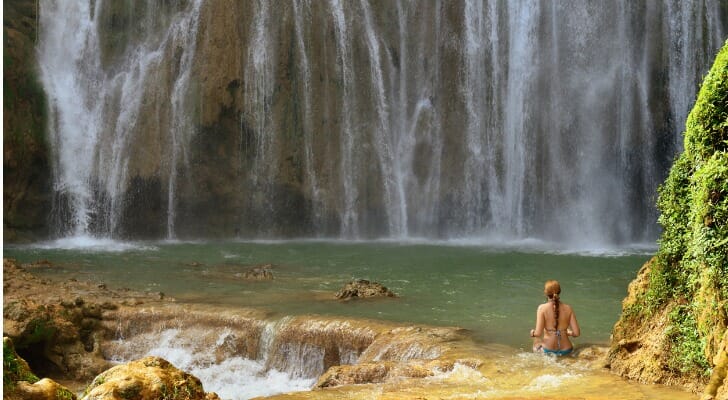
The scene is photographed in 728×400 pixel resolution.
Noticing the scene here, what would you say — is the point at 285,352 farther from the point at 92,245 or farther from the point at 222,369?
the point at 92,245

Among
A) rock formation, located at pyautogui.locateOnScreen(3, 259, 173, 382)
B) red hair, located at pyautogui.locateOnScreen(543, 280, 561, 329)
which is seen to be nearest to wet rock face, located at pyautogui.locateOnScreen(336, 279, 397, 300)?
rock formation, located at pyautogui.locateOnScreen(3, 259, 173, 382)

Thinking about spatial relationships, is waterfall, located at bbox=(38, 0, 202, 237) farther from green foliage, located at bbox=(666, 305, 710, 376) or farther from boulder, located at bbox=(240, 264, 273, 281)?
green foliage, located at bbox=(666, 305, 710, 376)

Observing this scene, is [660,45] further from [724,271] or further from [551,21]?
[724,271]

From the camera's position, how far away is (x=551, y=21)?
1068 inches

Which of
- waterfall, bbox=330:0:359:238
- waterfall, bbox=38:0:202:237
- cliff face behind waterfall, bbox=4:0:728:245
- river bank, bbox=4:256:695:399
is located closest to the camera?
river bank, bbox=4:256:695:399

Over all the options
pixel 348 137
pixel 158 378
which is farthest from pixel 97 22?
pixel 158 378

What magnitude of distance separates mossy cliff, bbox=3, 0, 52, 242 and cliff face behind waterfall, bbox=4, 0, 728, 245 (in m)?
0.39

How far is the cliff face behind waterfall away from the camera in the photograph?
2594 centimetres

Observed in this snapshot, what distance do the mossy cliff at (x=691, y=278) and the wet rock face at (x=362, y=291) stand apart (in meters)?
5.93

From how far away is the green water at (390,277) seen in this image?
11453 mm

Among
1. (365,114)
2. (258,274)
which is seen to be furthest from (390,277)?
(365,114)

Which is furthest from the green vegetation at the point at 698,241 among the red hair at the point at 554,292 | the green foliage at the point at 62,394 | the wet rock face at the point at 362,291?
the wet rock face at the point at 362,291

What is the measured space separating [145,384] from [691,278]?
14.0ft

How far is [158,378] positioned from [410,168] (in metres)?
23.3
